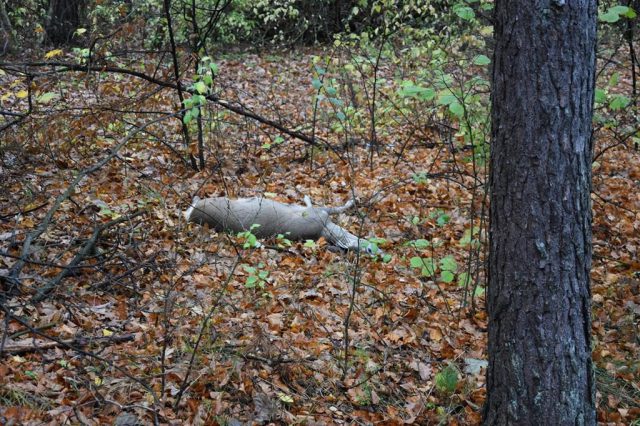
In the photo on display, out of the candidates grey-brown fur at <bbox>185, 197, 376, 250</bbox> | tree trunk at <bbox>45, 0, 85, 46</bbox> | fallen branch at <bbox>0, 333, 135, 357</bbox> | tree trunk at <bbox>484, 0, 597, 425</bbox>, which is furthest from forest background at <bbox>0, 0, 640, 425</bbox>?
tree trunk at <bbox>45, 0, 85, 46</bbox>

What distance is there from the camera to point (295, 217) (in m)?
6.52

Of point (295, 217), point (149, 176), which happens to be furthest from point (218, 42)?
point (295, 217)

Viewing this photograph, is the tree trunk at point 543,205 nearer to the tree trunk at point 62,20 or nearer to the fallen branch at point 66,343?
the fallen branch at point 66,343

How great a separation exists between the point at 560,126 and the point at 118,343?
116 inches

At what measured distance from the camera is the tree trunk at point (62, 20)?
1305cm

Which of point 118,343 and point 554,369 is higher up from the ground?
point 554,369

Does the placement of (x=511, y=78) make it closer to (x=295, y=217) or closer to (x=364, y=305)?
(x=364, y=305)

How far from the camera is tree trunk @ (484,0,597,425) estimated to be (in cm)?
290

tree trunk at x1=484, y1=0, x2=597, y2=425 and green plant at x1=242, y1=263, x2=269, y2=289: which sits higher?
tree trunk at x1=484, y1=0, x2=597, y2=425

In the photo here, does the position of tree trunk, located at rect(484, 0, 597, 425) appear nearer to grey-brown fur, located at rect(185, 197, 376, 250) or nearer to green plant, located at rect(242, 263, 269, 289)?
green plant, located at rect(242, 263, 269, 289)

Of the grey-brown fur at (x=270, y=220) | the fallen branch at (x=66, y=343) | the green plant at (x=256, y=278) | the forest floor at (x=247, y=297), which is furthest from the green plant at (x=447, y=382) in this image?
the grey-brown fur at (x=270, y=220)

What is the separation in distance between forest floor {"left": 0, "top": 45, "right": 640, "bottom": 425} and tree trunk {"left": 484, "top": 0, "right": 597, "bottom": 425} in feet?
3.01

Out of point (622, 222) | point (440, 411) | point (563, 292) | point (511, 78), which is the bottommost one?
point (440, 411)

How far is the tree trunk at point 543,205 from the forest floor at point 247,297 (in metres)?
0.92
